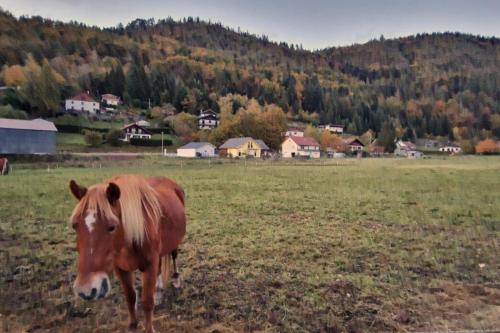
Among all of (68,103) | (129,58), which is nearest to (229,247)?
(68,103)

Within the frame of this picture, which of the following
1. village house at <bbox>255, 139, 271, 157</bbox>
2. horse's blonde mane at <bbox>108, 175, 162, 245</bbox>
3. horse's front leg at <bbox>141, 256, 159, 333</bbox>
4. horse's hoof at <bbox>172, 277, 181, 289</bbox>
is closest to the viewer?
horse's blonde mane at <bbox>108, 175, 162, 245</bbox>

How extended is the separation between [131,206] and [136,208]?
57mm

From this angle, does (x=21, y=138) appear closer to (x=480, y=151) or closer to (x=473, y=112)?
(x=480, y=151)

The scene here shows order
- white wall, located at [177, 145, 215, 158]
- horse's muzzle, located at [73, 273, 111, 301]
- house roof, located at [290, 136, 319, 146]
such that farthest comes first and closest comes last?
1. house roof, located at [290, 136, 319, 146]
2. white wall, located at [177, 145, 215, 158]
3. horse's muzzle, located at [73, 273, 111, 301]

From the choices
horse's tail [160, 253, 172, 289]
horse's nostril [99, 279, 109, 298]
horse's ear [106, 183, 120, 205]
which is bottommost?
horse's tail [160, 253, 172, 289]

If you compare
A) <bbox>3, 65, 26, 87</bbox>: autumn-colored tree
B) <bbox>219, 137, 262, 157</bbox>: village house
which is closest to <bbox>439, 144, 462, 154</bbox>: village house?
<bbox>219, 137, 262, 157</bbox>: village house

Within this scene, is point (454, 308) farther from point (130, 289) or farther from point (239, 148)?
point (239, 148)

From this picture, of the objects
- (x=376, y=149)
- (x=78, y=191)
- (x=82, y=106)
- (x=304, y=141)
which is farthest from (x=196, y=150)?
(x=376, y=149)

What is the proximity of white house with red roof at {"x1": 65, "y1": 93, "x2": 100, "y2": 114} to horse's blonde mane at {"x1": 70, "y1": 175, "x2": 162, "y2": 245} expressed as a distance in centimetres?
8033

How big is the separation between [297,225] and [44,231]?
675 cm

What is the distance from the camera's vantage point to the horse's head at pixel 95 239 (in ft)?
8.82

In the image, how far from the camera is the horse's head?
2689 millimetres

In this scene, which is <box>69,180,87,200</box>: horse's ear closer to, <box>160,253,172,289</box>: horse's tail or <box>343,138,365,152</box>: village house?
<box>160,253,172,289</box>: horse's tail

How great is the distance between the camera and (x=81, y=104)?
76.9m
